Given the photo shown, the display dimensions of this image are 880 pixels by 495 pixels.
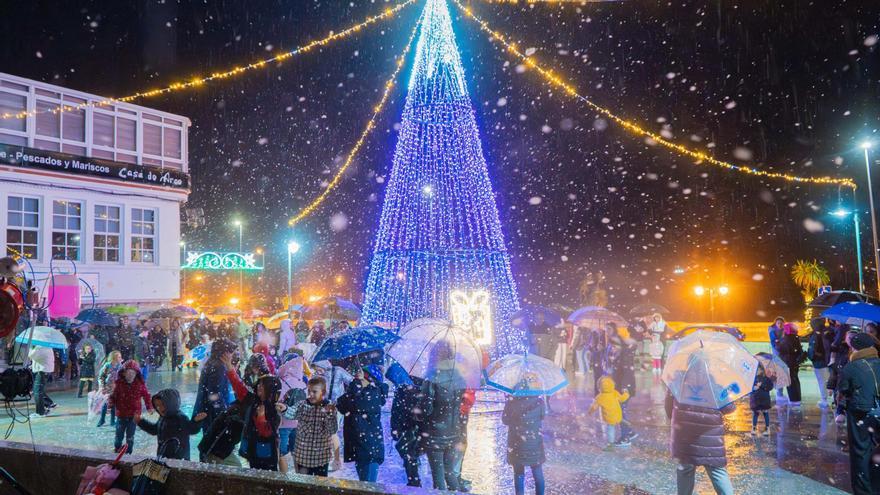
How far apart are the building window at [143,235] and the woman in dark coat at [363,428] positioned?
71.4ft

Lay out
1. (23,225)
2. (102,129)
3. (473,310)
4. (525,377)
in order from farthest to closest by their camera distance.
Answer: (102,129), (23,225), (473,310), (525,377)

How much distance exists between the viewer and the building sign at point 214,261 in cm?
3604

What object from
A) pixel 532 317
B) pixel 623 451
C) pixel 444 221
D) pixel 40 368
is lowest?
pixel 623 451

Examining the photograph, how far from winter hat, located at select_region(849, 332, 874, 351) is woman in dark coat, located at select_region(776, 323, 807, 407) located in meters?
6.00

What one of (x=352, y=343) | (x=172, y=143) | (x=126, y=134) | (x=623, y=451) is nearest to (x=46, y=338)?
(x=352, y=343)

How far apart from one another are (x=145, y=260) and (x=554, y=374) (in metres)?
22.7

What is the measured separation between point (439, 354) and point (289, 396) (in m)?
2.29

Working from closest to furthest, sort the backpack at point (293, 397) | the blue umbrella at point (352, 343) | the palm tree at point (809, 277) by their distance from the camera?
the blue umbrella at point (352, 343)
the backpack at point (293, 397)
the palm tree at point (809, 277)

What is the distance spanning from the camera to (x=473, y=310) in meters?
16.4

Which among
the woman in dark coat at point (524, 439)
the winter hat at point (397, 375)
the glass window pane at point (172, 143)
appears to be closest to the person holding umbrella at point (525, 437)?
the woman in dark coat at point (524, 439)

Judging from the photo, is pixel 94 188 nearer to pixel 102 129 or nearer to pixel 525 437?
pixel 102 129

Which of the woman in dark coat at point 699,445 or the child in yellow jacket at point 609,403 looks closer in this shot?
the woman in dark coat at point 699,445

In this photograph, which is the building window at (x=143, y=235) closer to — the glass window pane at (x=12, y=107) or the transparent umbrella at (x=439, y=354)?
the glass window pane at (x=12, y=107)

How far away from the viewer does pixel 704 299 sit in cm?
3988
